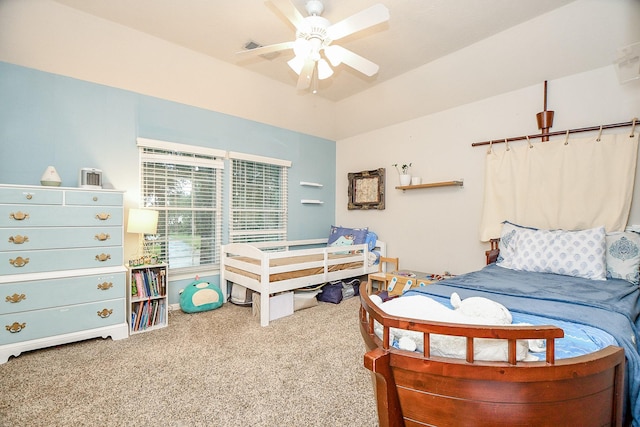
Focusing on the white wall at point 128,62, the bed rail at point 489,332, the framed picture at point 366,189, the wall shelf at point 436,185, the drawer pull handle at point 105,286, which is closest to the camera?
the bed rail at point 489,332

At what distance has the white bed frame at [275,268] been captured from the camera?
2.87 meters

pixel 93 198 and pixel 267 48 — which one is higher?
pixel 267 48

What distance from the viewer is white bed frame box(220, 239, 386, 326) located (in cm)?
287

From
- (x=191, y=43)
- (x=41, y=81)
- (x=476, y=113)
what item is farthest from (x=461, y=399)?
(x=41, y=81)

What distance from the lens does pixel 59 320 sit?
2.32 m

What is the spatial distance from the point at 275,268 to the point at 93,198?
1.74 m

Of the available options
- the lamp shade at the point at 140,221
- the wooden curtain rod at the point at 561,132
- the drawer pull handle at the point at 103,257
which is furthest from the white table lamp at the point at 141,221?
the wooden curtain rod at the point at 561,132

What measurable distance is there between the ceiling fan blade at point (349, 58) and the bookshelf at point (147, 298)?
2.52m

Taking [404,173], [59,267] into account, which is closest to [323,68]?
[404,173]

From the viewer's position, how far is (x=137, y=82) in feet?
9.80

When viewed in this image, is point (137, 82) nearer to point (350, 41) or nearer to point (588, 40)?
point (350, 41)

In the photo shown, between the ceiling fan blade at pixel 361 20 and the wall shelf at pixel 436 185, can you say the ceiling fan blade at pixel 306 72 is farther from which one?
the wall shelf at pixel 436 185

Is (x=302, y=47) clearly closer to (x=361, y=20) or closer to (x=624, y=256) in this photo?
(x=361, y=20)

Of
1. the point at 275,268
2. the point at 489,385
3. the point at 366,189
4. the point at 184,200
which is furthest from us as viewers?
the point at 366,189
